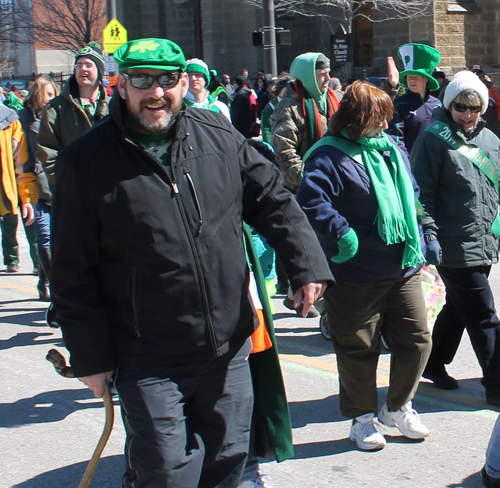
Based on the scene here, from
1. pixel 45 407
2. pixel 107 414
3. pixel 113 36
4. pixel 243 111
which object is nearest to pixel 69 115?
pixel 45 407

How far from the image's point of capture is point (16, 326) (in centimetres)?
681

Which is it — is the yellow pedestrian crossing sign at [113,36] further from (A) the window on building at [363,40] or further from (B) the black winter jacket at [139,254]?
→ (B) the black winter jacket at [139,254]

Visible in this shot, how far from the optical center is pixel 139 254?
2748 millimetres

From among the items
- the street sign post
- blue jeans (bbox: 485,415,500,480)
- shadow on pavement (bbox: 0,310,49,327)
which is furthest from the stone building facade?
blue jeans (bbox: 485,415,500,480)

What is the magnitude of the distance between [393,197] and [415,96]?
3.18 meters

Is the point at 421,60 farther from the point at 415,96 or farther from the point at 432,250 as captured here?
the point at 432,250

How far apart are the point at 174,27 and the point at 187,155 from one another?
107 ft

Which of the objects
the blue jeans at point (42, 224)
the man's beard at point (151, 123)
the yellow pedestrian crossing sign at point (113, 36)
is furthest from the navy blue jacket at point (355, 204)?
the yellow pedestrian crossing sign at point (113, 36)

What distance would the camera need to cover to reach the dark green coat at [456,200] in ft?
14.9

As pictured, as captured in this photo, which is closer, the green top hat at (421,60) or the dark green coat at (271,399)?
the dark green coat at (271,399)

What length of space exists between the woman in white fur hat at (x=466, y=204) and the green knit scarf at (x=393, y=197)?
1.79 ft

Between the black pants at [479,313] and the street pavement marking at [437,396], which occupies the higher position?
the black pants at [479,313]

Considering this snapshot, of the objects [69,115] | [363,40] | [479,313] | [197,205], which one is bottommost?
[479,313]

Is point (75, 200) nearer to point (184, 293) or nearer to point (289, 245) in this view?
point (184, 293)
